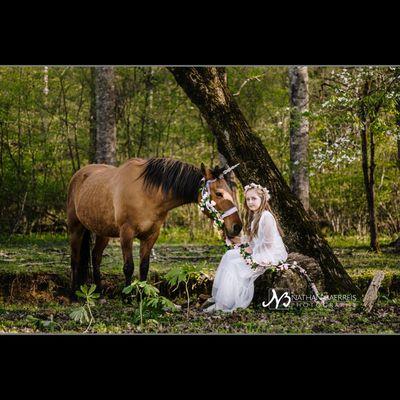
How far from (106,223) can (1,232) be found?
3.56 feet

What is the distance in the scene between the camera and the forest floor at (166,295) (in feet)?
25.1

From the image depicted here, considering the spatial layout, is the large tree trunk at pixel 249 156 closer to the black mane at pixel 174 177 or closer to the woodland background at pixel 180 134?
the woodland background at pixel 180 134

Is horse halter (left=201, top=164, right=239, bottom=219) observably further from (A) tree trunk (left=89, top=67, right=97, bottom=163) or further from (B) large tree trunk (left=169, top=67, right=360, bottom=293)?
(A) tree trunk (left=89, top=67, right=97, bottom=163)

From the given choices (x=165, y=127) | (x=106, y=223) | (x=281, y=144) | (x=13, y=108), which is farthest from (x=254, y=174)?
(x=13, y=108)

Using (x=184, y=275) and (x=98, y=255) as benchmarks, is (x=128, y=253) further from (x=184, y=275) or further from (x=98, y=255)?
(x=184, y=275)

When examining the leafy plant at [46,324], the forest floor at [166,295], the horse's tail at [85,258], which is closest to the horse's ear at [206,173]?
the forest floor at [166,295]

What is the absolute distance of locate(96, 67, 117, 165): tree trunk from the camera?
8.38 m

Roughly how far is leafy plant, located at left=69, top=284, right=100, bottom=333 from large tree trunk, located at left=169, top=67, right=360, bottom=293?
189 cm

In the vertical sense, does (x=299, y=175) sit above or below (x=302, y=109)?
below

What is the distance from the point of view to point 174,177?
7.89 m

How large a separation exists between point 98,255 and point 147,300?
93cm

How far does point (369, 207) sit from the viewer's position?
27.0 feet

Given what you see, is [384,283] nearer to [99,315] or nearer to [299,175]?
[299,175]

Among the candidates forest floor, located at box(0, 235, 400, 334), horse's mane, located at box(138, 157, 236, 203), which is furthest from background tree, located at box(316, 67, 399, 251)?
horse's mane, located at box(138, 157, 236, 203)
